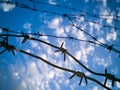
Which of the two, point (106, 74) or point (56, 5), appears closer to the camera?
point (106, 74)

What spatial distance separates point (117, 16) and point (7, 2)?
5.72 meters

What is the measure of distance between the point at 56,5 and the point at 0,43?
6027 mm

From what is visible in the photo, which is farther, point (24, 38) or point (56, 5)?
point (56, 5)

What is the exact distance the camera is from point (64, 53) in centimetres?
393

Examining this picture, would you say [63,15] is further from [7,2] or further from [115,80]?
[115,80]

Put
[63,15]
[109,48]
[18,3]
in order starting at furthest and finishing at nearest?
[63,15]
[18,3]
[109,48]

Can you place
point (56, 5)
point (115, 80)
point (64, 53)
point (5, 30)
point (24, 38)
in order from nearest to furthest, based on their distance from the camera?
point (115, 80)
point (64, 53)
point (24, 38)
point (5, 30)
point (56, 5)

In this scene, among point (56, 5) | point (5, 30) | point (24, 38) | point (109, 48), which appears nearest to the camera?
point (24, 38)

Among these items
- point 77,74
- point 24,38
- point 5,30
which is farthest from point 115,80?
point 5,30

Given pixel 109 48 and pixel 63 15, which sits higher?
pixel 63 15

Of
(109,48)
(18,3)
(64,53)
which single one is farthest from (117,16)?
(64,53)

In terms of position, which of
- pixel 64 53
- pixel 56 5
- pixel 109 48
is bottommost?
pixel 109 48

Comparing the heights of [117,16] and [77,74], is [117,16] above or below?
above

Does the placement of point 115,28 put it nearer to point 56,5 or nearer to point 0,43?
point 56,5
